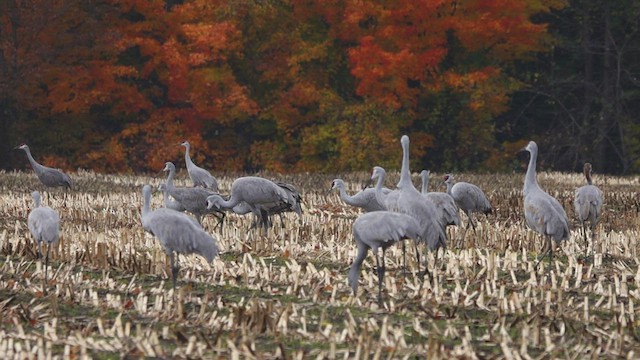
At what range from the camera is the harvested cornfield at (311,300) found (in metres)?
7.71

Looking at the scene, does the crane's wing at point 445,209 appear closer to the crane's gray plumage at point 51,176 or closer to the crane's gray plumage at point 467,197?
the crane's gray plumage at point 467,197

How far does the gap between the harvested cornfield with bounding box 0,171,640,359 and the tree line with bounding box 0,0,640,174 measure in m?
19.5

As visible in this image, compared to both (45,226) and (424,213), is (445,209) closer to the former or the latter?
(424,213)

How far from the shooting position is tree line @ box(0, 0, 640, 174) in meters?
34.4

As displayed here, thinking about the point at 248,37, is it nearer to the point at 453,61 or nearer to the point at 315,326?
the point at 453,61

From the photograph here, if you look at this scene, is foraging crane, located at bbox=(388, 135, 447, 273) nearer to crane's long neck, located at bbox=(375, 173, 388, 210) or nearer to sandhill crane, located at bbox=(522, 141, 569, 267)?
sandhill crane, located at bbox=(522, 141, 569, 267)

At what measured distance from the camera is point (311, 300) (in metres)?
9.62

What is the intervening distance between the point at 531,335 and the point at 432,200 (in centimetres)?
523

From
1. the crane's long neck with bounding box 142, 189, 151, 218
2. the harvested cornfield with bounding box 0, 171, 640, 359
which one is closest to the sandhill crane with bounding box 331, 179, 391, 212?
the harvested cornfield with bounding box 0, 171, 640, 359

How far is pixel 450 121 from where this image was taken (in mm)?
36875

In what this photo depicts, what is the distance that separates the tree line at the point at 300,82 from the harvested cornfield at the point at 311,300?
19.5 m

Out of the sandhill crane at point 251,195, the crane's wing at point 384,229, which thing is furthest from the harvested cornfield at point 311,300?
the crane's wing at point 384,229

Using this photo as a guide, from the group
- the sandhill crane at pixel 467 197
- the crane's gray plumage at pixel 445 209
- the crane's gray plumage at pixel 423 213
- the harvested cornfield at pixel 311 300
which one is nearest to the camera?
the harvested cornfield at pixel 311 300

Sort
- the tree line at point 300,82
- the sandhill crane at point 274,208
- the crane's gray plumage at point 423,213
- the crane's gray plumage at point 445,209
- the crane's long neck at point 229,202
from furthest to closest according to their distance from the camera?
1. the tree line at point 300,82
2. the sandhill crane at point 274,208
3. the crane's long neck at point 229,202
4. the crane's gray plumage at point 445,209
5. the crane's gray plumage at point 423,213
